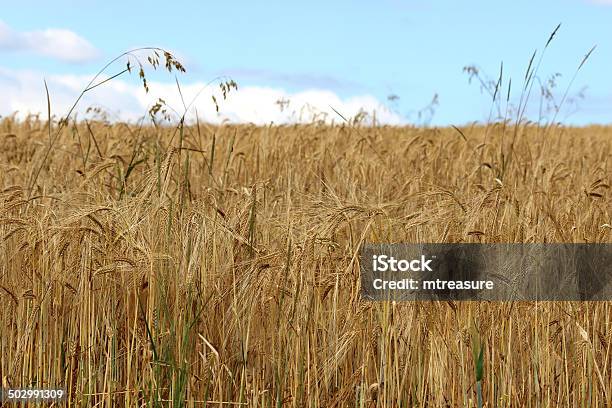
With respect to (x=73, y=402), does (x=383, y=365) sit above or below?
above

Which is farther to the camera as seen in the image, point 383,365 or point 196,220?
point 196,220

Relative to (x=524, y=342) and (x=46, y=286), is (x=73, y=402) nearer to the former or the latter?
(x=46, y=286)

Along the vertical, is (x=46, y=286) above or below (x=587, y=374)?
above

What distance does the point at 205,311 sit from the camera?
2379 millimetres

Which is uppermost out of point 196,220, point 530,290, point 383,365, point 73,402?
point 196,220

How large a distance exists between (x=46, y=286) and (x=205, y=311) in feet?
1.62

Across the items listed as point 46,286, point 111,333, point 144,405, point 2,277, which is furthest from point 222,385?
point 2,277

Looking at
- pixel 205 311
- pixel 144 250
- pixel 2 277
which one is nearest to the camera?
pixel 144 250

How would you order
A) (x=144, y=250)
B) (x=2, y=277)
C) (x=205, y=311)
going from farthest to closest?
(x=2, y=277) < (x=205, y=311) < (x=144, y=250)

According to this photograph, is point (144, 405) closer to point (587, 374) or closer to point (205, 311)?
point (205, 311)

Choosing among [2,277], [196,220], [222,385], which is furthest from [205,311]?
[2,277]

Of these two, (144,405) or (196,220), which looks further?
(196,220)

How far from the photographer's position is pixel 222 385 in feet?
7.50

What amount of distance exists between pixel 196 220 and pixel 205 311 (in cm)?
43
